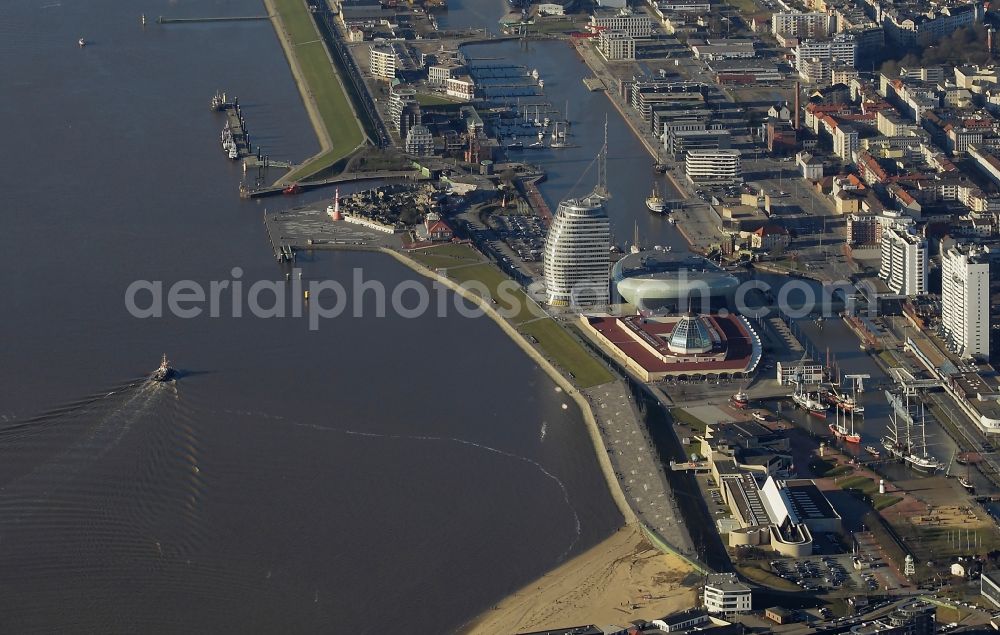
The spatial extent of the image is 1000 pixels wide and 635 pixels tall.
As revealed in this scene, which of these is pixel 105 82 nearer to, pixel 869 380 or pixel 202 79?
pixel 202 79

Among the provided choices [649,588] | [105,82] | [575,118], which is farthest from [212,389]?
[105,82]

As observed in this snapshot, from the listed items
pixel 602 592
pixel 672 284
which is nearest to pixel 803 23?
pixel 672 284

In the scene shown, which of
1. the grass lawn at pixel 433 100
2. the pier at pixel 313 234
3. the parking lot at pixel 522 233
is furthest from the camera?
the grass lawn at pixel 433 100

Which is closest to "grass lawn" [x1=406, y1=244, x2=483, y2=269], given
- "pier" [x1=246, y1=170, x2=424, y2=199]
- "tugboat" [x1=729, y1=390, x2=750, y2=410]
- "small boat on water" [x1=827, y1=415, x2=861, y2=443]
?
"pier" [x1=246, y1=170, x2=424, y2=199]

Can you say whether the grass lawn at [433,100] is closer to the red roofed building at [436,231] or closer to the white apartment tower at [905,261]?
the red roofed building at [436,231]

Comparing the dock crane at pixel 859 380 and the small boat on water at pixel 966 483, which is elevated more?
the dock crane at pixel 859 380

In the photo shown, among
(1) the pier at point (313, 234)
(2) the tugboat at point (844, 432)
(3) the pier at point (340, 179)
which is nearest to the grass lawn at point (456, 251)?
(1) the pier at point (313, 234)

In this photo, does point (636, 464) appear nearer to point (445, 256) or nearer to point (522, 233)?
point (445, 256)
